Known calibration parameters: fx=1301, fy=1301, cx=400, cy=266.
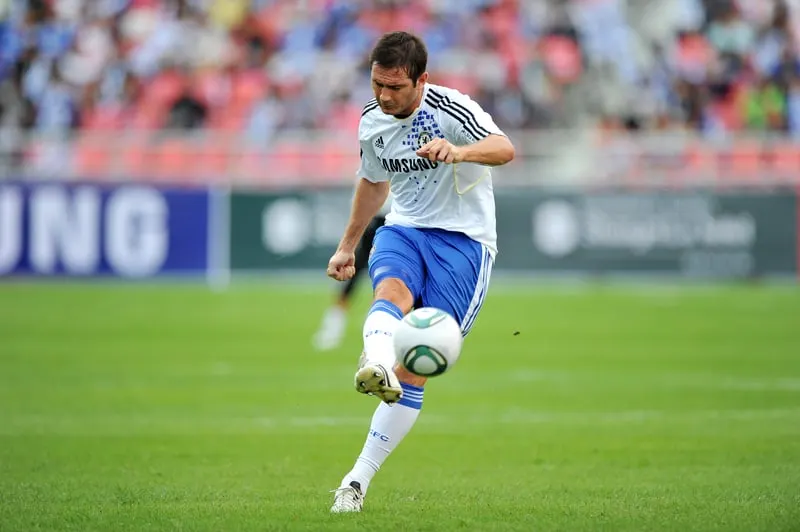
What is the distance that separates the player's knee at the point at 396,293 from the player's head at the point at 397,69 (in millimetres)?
924

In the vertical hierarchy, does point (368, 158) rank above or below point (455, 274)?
above

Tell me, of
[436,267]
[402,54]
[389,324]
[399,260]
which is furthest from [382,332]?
[402,54]

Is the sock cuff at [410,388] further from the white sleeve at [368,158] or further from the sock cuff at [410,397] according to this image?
the white sleeve at [368,158]

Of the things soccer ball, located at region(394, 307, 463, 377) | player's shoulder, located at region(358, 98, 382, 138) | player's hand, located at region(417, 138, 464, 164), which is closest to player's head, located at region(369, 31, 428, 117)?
player's shoulder, located at region(358, 98, 382, 138)

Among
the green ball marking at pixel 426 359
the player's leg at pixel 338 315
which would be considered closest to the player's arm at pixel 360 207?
the green ball marking at pixel 426 359

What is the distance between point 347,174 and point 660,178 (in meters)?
5.94

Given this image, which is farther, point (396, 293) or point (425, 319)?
point (396, 293)

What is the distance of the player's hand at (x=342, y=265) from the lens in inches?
292

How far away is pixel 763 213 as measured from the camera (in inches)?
942

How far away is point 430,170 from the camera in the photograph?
23.5 feet

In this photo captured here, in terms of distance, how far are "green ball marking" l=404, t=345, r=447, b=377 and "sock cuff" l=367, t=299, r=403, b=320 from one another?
0.38m

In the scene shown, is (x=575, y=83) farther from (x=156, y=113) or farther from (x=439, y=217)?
(x=439, y=217)

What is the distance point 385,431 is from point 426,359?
2.58 feet

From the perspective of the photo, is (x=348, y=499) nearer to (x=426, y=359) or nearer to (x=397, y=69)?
(x=426, y=359)
